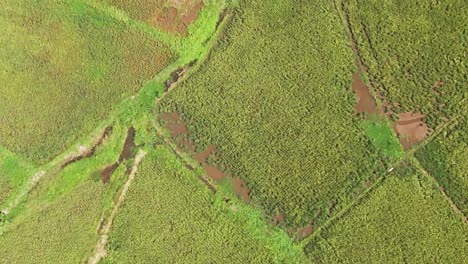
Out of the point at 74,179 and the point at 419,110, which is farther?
the point at 74,179

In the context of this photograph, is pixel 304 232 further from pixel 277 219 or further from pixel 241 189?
pixel 241 189

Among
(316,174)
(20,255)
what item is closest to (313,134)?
(316,174)

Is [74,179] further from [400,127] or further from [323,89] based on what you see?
[400,127]

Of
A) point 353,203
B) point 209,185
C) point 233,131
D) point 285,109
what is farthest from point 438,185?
point 209,185

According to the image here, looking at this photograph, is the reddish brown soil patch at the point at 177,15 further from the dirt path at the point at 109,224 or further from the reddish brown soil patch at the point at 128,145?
the dirt path at the point at 109,224

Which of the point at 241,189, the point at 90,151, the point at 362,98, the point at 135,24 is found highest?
the point at 362,98
